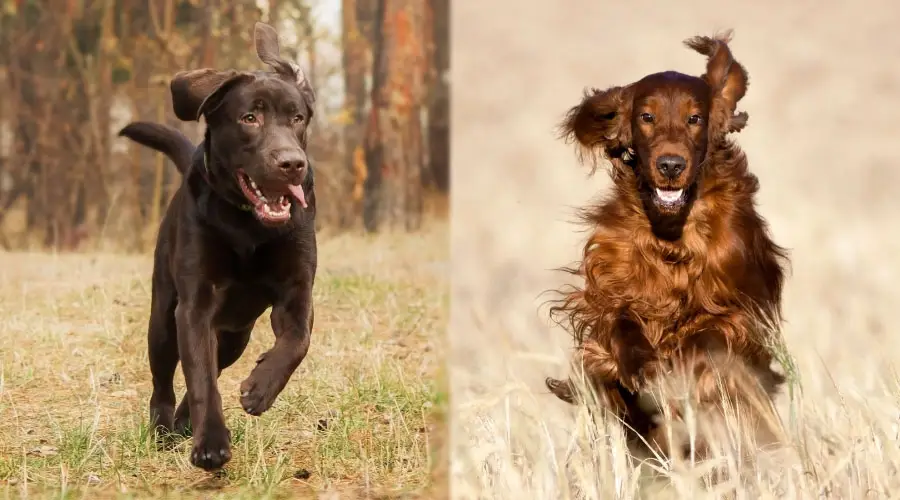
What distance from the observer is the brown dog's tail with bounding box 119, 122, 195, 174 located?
12.9 ft

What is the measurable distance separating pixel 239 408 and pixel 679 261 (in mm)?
1392

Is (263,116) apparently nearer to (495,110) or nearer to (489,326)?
(489,326)

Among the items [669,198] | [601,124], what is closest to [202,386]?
[669,198]

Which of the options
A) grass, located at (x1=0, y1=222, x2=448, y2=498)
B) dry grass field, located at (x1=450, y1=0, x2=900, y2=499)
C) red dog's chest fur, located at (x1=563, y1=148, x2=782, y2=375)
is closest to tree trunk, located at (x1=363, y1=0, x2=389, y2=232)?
dry grass field, located at (x1=450, y1=0, x2=900, y2=499)

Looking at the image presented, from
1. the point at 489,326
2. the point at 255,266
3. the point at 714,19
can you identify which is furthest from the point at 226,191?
the point at 714,19

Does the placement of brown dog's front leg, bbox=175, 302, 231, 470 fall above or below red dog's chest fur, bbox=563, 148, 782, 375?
below

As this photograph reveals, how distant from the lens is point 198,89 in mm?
3344

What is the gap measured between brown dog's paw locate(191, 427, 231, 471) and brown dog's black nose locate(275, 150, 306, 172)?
0.68m

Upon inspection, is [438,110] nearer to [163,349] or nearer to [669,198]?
[669,198]

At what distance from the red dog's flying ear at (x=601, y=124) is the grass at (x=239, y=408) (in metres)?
0.80

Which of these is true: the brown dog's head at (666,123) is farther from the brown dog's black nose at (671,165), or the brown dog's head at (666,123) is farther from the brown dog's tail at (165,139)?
the brown dog's tail at (165,139)

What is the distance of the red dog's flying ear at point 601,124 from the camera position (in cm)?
404

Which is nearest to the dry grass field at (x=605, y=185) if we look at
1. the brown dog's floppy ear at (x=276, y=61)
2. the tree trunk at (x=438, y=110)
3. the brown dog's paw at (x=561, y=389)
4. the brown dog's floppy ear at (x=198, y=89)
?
the brown dog's paw at (x=561, y=389)

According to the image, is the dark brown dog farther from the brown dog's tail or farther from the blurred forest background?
the blurred forest background
